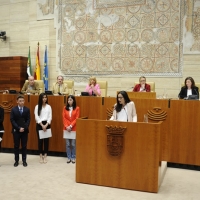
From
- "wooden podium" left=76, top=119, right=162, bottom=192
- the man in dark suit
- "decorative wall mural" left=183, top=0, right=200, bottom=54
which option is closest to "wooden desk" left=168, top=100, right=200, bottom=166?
"wooden podium" left=76, top=119, right=162, bottom=192

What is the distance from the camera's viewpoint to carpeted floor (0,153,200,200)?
12.8ft

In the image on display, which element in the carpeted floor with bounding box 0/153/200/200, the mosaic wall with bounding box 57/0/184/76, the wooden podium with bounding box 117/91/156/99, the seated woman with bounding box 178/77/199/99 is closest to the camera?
the carpeted floor with bounding box 0/153/200/200

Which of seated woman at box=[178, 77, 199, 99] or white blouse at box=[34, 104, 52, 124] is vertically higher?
seated woman at box=[178, 77, 199, 99]

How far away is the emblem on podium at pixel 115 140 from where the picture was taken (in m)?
4.18

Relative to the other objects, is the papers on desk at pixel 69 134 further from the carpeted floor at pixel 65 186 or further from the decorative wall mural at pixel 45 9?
the decorative wall mural at pixel 45 9

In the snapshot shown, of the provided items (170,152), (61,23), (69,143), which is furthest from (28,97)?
(61,23)

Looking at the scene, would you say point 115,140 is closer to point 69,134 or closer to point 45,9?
point 69,134

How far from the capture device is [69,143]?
576 cm

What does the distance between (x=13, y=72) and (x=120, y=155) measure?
6.21 metres

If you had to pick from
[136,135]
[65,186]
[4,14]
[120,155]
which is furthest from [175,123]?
[4,14]

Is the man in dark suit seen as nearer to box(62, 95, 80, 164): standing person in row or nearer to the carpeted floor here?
the carpeted floor

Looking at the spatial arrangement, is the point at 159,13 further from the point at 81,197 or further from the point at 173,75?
the point at 81,197

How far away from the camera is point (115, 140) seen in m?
4.18

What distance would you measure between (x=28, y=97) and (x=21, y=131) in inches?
44.2
